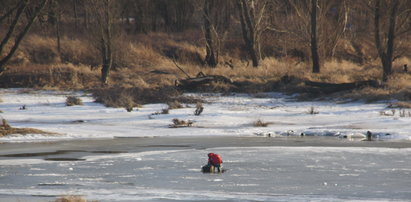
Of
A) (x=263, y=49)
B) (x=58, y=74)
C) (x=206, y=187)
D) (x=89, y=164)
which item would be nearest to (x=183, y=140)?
(x=89, y=164)

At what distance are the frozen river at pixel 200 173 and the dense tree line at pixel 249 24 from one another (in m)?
4.32

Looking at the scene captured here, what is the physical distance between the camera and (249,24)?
38062 mm

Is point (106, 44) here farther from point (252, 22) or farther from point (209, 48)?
point (209, 48)

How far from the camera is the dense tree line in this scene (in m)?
31.5

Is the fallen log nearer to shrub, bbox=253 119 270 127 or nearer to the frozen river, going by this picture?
shrub, bbox=253 119 270 127

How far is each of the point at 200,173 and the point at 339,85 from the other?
17070mm

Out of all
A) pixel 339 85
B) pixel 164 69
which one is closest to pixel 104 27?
pixel 164 69

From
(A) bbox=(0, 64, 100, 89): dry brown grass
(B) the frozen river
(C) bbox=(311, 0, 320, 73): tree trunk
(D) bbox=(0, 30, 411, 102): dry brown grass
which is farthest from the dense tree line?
(B) the frozen river

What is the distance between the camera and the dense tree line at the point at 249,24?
103 feet

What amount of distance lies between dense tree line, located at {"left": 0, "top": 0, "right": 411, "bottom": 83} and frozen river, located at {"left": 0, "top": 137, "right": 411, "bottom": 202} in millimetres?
4321

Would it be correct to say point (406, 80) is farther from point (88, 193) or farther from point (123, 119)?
point (88, 193)

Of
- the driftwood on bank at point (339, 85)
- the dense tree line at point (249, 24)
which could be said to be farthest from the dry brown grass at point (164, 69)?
the dense tree line at point (249, 24)

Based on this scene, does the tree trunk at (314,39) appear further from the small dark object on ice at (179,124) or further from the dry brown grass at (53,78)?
the small dark object on ice at (179,124)

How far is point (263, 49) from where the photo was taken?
48.7 metres
